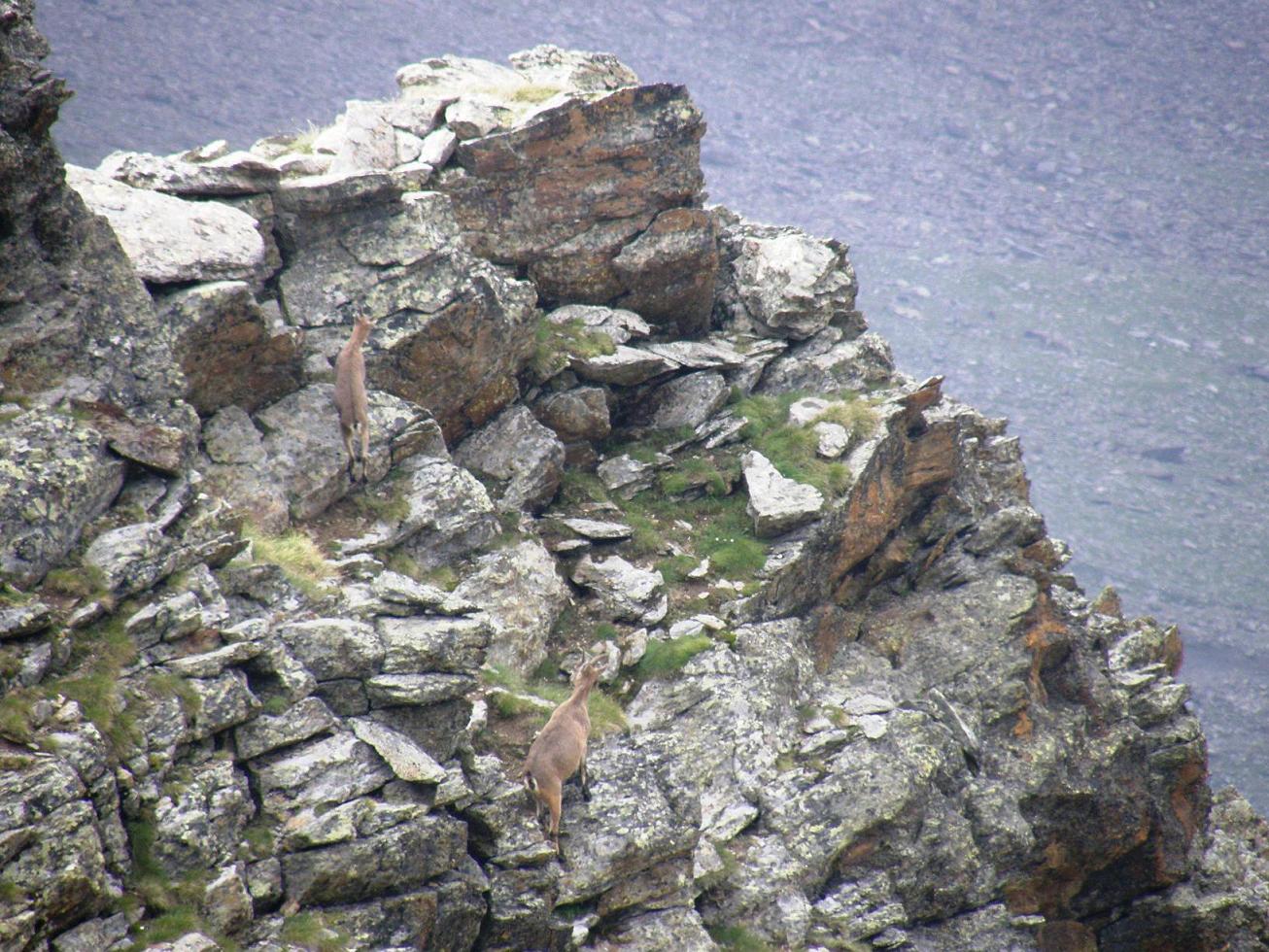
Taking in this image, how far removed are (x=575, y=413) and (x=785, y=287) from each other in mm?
7547

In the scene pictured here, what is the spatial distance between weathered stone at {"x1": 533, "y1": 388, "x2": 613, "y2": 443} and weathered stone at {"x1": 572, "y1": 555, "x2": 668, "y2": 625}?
3.62 m

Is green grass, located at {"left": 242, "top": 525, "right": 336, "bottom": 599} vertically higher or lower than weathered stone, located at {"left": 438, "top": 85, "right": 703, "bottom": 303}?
lower

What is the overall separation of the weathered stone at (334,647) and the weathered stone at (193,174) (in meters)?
9.93

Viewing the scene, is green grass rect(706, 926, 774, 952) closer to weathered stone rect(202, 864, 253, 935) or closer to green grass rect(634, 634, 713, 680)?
green grass rect(634, 634, 713, 680)

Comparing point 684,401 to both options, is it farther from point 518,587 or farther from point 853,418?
point 518,587

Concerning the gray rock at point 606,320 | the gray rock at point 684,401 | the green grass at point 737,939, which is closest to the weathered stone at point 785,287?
the gray rock at point 684,401

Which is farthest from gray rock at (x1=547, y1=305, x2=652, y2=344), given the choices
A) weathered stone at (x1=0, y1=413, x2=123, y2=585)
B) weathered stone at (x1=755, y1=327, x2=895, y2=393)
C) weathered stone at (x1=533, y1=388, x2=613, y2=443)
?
weathered stone at (x1=0, y1=413, x2=123, y2=585)

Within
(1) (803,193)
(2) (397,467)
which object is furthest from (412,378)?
(1) (803,193)

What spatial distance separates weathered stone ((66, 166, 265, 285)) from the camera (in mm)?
17594

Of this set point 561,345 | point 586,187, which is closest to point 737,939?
point 561,345

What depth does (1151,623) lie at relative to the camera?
35.0m

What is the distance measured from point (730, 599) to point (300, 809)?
11042 mm

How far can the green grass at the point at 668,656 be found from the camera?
66.4ft

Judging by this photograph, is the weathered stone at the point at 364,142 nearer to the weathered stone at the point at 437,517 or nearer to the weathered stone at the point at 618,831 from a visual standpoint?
the weathered stone at the point at 437,517
